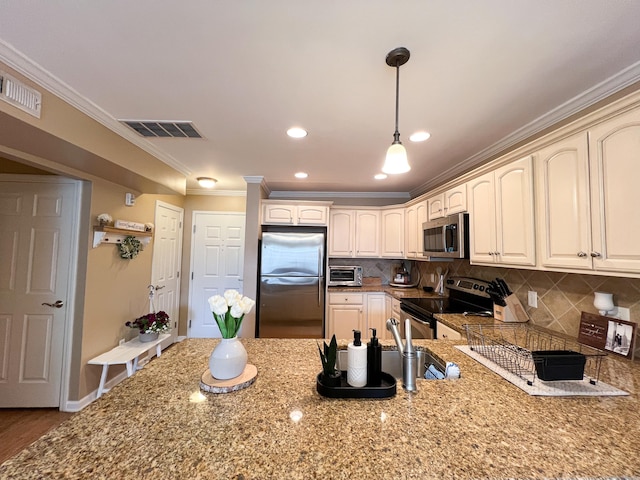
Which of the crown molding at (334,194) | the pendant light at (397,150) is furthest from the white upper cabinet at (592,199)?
the crown molding at (334,194)

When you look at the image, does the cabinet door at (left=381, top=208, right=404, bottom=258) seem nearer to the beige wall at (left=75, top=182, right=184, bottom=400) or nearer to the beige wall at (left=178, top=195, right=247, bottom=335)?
the beige wall at (left=178, top=195, right=247, bottom=335)

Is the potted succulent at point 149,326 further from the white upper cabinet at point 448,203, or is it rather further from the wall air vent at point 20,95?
the white upper cabinet at point 448,203

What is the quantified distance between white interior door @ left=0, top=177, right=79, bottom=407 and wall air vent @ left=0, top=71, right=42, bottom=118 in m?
1.21

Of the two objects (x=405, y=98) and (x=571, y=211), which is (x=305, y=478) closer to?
(x=571, y=211)

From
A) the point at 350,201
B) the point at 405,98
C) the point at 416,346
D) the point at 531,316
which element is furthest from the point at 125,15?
the point at 350,201

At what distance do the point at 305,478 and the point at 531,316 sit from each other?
221 centimetres

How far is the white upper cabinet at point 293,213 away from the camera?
3918 mm

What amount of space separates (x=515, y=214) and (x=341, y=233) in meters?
2.53

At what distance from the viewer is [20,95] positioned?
1461 mm

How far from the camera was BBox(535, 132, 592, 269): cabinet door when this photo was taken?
1459mm

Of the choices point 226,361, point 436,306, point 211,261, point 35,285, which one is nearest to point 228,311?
point 226,361

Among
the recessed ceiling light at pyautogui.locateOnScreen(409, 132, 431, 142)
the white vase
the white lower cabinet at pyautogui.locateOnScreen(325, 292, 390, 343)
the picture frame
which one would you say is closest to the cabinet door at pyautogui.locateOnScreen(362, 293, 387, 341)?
the white lower cabinet at pyautogui.locateOnScreen(325, 292, 390, 343)

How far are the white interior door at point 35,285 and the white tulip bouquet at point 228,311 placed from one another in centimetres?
229

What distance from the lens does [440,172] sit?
338 cm
